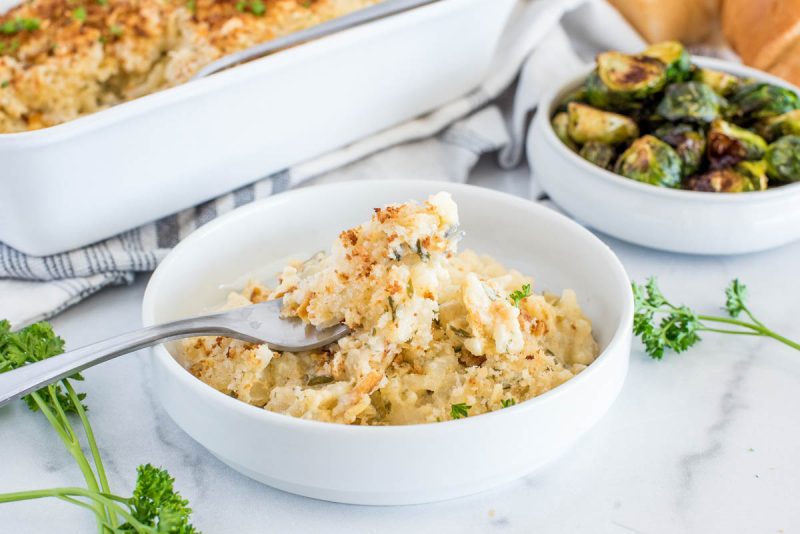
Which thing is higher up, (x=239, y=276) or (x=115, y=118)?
(x=115, y=118)

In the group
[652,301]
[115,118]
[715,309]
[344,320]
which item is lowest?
[715,309]

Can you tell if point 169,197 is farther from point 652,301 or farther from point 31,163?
point 652,301

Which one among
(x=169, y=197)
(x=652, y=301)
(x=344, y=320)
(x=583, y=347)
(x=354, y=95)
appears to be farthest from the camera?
(x=354, y=95)

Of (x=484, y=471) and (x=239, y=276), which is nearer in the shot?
(x=484, y=471)

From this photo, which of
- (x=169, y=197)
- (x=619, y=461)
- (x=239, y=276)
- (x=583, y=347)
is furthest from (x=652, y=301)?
(x=169, y=197)

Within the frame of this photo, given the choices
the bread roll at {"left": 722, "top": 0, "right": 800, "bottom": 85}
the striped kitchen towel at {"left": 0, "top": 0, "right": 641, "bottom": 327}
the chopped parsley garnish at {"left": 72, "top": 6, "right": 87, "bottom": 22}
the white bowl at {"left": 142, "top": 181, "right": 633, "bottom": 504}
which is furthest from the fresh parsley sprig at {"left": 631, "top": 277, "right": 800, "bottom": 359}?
the chopped parsley garnish at {"left": 72, "top": 6, "right": 87, "bottom": 22}

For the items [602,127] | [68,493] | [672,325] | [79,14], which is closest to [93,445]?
[68,493]
